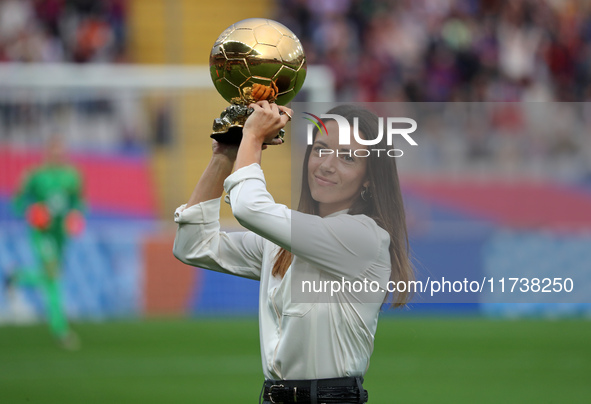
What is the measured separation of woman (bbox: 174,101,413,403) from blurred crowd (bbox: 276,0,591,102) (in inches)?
547

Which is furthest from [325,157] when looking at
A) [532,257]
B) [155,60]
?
[155,60]

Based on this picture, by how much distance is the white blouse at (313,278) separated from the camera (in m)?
3.47

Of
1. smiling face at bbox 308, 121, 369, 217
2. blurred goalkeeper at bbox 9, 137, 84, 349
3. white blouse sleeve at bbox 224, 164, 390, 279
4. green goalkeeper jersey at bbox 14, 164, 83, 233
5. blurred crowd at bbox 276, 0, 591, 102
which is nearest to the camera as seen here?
white blouse sleeve at bbox 224, 164, 390, 279

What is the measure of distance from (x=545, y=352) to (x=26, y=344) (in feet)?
19.7

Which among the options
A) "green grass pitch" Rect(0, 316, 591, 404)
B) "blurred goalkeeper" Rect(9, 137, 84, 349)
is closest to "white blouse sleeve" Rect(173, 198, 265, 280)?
"green grass pitch" Rect(0, 316, 591, 404)

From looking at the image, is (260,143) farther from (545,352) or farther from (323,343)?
(545,352)

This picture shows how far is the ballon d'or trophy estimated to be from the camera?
356 cm

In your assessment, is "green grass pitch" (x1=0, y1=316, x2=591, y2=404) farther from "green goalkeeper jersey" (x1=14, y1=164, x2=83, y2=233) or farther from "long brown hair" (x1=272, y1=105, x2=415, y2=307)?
"long brown hair" (x1=272, y1=105, x2=415, y2=307)

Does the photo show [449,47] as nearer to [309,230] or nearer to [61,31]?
[61,31]

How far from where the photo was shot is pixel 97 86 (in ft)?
51.4

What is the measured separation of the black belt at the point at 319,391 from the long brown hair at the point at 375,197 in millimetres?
406

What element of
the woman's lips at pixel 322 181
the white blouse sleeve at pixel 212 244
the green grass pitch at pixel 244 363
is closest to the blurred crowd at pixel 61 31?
the green grass pitch at pixel 244 363

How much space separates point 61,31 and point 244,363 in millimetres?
9813

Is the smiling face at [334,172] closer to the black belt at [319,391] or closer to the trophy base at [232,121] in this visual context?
the trophy base at [232,121]
